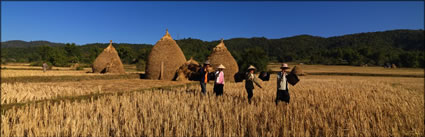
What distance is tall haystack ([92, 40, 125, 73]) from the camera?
22656 millimetres

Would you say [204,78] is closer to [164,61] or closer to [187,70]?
[187,70]

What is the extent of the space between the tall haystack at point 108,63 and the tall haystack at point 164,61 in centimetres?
518

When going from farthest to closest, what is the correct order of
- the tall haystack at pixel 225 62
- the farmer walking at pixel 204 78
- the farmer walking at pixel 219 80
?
the tall haystack at pixel 225 62 < the farmer walking at pixel 204 78 < the farmer walking at pixel 219 80

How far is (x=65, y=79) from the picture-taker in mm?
16578

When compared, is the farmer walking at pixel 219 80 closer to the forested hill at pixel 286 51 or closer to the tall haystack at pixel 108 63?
the tall haystack at pixel 108 63

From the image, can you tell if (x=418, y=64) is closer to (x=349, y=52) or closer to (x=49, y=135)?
(x=349, y=52)

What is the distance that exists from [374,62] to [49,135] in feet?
276

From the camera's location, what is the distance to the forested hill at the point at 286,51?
31.8 metres

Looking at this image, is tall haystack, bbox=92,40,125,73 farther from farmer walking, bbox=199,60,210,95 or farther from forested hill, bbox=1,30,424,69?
farmer walking, bbox=199,60,210,95

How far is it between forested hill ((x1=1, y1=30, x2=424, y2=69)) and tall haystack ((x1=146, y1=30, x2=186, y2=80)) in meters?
8.11

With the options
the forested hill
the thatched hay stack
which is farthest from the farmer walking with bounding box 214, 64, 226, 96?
the forested hill

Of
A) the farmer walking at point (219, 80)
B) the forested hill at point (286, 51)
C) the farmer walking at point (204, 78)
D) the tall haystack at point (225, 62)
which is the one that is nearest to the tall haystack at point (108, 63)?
the forested hill at point (286, 51)

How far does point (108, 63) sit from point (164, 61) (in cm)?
842

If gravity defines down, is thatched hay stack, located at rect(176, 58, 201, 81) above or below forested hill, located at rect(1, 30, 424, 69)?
below
